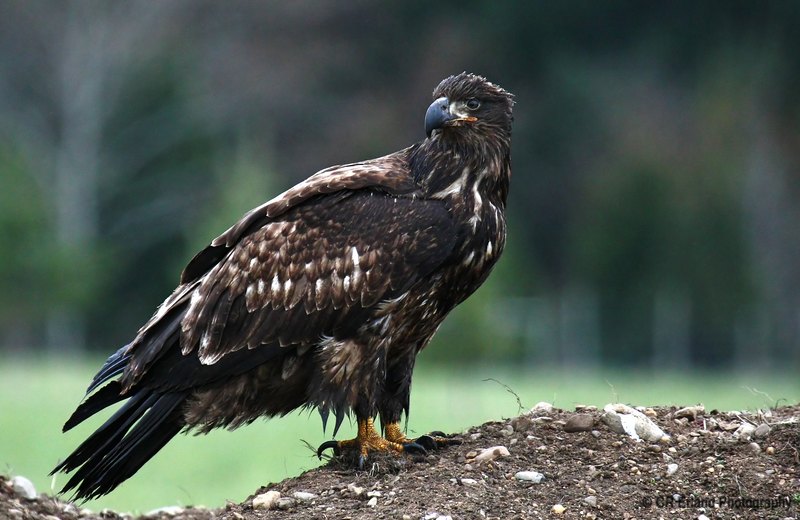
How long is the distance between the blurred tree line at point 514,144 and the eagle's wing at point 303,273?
3022 centimetres

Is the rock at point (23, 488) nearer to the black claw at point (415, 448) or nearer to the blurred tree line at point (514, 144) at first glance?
the black claw at point (415, 448)

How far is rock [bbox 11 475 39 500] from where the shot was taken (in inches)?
324

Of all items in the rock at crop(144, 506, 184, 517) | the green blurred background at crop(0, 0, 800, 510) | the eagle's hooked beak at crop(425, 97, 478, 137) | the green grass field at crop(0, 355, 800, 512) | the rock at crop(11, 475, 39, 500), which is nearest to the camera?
the eagle's hooked beak at crop(425, 97, 478, 137)

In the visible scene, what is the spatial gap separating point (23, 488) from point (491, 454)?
9.38ft

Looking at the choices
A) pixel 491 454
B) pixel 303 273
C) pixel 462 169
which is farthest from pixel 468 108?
pixel 491 454

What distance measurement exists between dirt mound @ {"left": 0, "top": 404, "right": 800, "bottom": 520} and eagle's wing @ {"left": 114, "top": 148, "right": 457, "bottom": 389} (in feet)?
2.70

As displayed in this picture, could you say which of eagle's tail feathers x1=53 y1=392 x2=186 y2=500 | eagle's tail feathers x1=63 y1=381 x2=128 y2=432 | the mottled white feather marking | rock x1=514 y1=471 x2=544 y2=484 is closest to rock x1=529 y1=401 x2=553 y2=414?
rock x1=514 y1=471 x2=544 y2=484

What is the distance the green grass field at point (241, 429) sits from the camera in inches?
680

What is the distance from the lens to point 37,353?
4700cm

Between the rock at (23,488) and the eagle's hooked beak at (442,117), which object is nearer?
the eagle's hooked beak at (442,117)

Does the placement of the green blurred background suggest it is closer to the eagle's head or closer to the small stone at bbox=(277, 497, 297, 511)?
the eagle's head

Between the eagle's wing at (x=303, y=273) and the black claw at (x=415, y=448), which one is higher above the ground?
the eagle's wing at (x=303, y=273)

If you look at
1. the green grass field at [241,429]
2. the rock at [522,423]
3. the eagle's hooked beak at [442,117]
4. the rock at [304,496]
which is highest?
the eagle's hooked beak at [442,117]

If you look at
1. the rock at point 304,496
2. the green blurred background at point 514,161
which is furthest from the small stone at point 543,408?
the green blurred background at point 514,161
